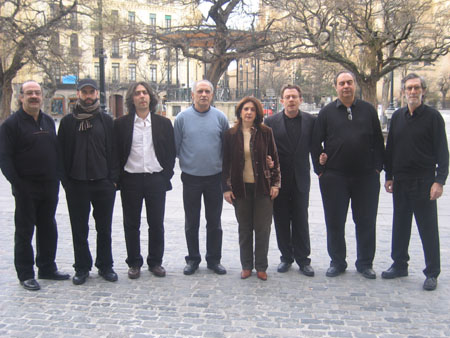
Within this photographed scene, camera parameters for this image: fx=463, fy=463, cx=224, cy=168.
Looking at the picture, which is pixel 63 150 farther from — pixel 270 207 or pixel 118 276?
pixel 270 207

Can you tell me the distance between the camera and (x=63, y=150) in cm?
455

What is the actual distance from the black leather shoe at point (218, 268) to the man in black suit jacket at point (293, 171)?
0.61 meters

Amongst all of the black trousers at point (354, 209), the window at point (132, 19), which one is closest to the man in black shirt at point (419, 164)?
the black trousers at point (354, 209)

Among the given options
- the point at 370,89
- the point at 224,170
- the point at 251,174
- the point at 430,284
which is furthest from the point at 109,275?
the point at 370,89

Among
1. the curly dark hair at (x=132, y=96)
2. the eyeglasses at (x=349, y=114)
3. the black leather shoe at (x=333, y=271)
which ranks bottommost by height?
the black leather shoe at (x=333, y=271)

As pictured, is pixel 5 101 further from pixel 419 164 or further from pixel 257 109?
pixel 419 164

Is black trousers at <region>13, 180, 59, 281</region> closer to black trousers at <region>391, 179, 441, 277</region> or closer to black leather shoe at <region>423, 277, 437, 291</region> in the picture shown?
black trousers at <region>391, 179, 441, 277</region>

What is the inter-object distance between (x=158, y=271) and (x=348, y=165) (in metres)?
2.24

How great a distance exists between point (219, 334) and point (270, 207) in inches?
63.0

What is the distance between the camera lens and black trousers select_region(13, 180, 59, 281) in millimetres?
4484

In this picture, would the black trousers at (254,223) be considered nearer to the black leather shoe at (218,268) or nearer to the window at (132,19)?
the black leather shoe at (218,268)

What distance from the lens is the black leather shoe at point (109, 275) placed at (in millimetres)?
4691

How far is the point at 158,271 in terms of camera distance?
15.9 feet

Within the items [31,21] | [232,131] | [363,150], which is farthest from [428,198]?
[31,21]
